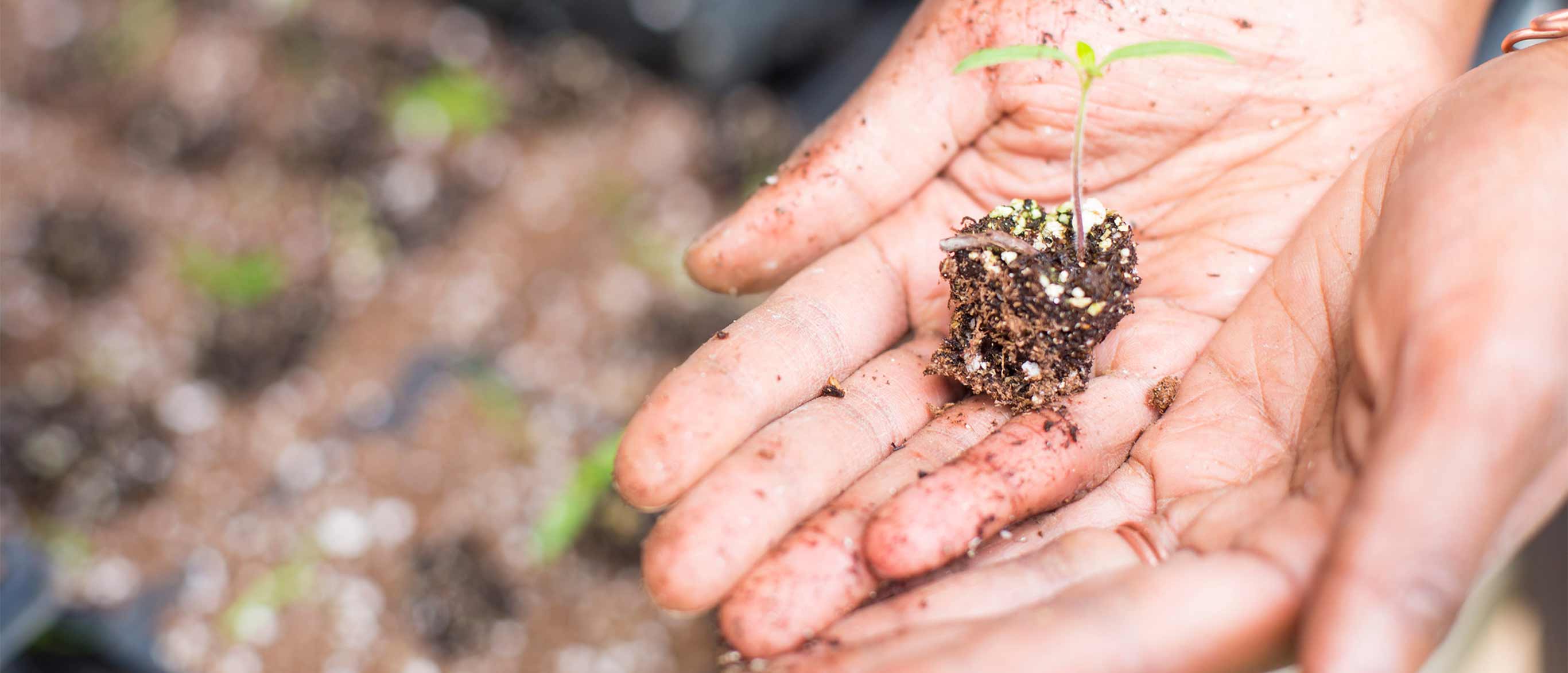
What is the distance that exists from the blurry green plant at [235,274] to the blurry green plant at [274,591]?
1120 millimetres

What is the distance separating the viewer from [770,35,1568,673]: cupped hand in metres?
1.28

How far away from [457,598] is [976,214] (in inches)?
80.6

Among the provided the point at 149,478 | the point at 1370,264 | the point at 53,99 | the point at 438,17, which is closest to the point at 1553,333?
the point at 1370,264

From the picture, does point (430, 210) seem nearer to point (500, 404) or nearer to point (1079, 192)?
point (500, 404)

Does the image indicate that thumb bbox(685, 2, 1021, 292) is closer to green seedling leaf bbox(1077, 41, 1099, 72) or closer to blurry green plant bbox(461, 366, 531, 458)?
green seedling leaf bbox(1077, 41, 1099, 72)

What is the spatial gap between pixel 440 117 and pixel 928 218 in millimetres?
2663

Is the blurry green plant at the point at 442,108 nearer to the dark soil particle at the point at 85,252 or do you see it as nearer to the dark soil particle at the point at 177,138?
the dark soil particle at the point at 177,138

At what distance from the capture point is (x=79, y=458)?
332cm

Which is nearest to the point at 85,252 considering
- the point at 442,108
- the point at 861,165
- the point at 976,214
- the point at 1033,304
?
the point at 442,108

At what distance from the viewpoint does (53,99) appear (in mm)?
4355

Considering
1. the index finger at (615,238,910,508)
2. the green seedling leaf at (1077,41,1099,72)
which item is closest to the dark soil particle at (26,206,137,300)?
the index finger at (615,238,910,508)

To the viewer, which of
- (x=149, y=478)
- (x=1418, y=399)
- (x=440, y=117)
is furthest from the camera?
(x=440, y=117)

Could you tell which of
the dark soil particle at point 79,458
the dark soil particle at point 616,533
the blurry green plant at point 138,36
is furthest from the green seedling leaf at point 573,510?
the blurry green plant at point 138,36

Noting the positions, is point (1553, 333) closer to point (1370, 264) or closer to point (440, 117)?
point (1370, 264)
